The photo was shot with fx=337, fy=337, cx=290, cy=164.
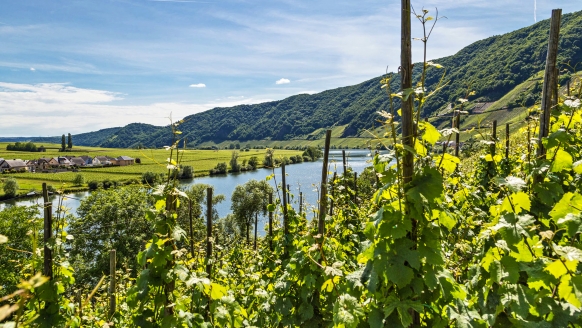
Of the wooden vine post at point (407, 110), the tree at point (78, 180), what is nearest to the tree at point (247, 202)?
the wooden vine post at point (407, 110)

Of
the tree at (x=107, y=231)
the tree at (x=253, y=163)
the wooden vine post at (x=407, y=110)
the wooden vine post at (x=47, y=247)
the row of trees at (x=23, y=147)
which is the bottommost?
the tree at (x=107, y=231)

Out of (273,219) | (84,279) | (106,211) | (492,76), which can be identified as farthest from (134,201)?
(492,76)

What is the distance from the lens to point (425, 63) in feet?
7.74

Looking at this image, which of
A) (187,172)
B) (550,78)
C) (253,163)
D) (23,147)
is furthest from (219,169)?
(550,78)

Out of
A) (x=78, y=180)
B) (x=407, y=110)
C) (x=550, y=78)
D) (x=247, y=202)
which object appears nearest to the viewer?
(x=407, y=110)

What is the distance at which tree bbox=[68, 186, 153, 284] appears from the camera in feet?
90.1

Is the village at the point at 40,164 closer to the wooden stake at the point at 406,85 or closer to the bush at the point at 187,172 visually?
the bush at the point at 187,172

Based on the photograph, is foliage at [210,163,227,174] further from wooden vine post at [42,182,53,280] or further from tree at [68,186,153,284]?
wooden vine post at [42,182,53,280]

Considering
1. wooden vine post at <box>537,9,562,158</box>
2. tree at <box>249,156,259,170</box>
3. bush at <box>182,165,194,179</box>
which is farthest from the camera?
tree at <box>249,156,259,170</box>

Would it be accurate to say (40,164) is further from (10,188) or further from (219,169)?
(219,169)

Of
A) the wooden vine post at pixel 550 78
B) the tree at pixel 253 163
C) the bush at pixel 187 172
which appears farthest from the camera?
the tree at pixel 253 163

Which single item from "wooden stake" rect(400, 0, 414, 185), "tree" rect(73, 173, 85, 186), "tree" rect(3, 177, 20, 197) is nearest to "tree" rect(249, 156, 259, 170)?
"tree" rect(73, 173, 85, 186)

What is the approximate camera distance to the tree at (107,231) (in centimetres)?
2745

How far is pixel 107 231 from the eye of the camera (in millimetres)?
29797
